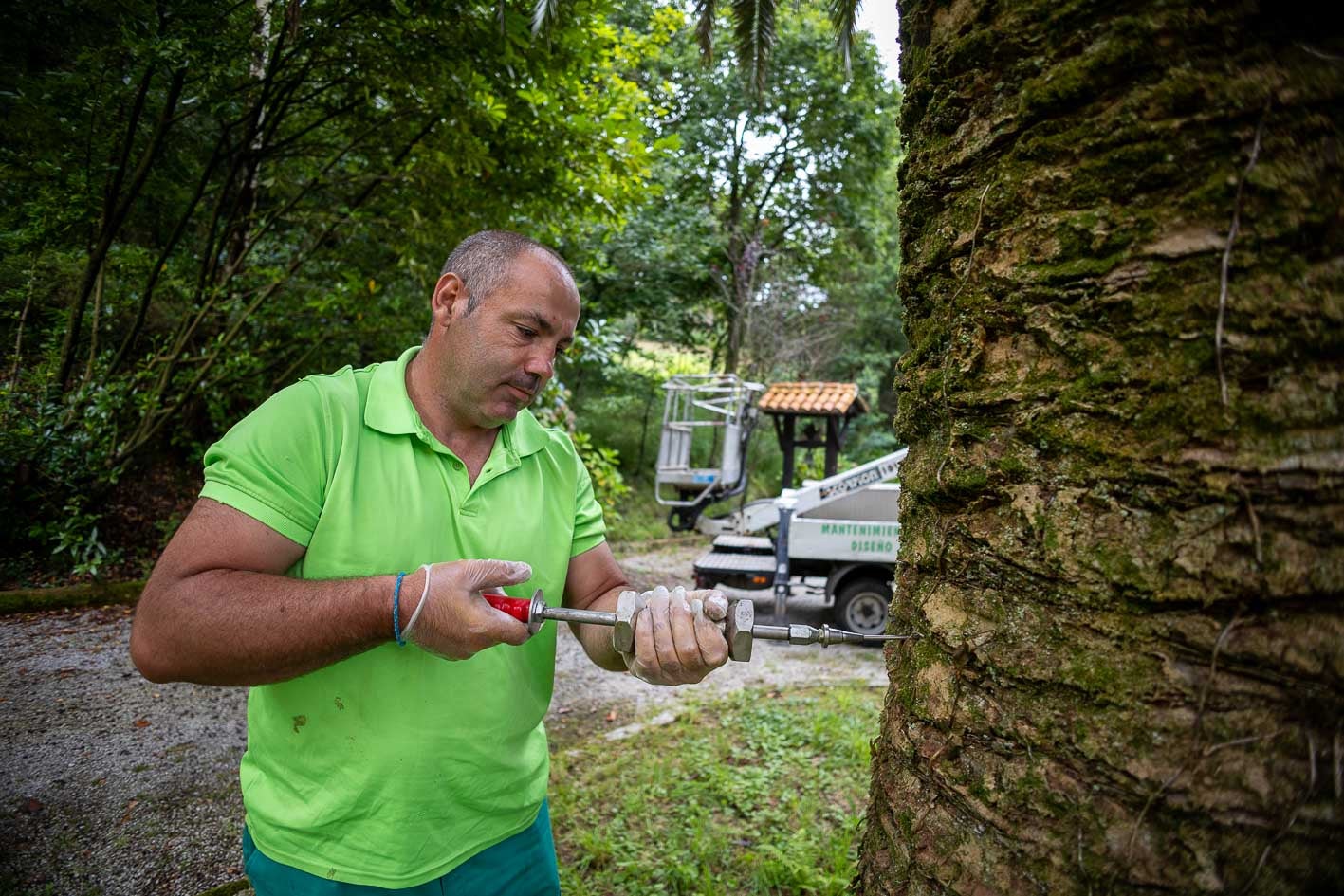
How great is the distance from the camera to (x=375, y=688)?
4.63 feet

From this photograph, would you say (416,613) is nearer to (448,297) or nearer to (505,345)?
(505,345)

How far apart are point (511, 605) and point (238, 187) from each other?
4.38 meters

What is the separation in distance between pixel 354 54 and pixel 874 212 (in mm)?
12588

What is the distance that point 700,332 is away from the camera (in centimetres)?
1503

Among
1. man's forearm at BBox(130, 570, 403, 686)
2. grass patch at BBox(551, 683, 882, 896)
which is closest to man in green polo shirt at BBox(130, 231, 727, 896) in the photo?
man's forearm at BBox(130, 570, 403, 686)

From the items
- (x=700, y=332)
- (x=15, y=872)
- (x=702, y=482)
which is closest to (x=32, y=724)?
(x=15, y=872)

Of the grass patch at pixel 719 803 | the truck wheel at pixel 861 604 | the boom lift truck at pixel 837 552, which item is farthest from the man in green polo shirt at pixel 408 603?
the truck wheel at pixel 861 604

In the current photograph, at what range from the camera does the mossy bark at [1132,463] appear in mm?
695

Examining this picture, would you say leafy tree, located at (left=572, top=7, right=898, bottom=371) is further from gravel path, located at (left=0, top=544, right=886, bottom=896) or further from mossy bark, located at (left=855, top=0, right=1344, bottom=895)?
mossy bark, located at (left=855, top=0, right=1344, bottom=895)

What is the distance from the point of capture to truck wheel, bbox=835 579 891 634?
6.32 m

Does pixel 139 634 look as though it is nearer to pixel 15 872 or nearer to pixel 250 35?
pixel 15 872

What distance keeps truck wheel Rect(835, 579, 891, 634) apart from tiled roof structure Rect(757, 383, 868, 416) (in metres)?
2.46

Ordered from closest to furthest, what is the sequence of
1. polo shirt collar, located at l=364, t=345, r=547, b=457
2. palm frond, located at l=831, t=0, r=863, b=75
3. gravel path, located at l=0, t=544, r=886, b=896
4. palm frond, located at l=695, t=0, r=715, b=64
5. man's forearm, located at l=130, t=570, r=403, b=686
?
man's forearm, located at l=130, t=570, r=403, b=686, polo shirt collar, located at l=364, t=345, r=547, b=457, gravel path, located at l=0, t=544, r=886, b=896, palm frond, located at l=831, t=0, r=863, b=75, palm frond, located at l=695, t=0, r=715, b=64

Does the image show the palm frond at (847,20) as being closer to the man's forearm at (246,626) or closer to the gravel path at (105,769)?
the man's forearm at (246,626)
